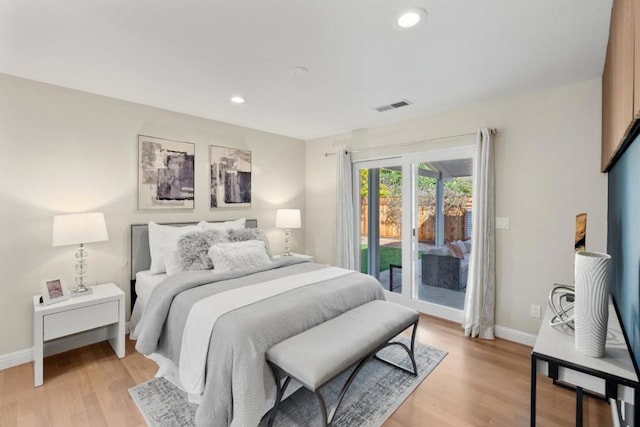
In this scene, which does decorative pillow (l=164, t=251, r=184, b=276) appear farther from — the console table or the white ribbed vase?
the white ribbed vase

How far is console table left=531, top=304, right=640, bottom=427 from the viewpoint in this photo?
3.68 feet

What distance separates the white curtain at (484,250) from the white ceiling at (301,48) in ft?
2.13

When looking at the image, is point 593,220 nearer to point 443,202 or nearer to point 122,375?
point 443,202

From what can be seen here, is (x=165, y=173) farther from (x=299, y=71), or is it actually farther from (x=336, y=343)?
(x=336, y=343)

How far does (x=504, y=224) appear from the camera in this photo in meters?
3.03

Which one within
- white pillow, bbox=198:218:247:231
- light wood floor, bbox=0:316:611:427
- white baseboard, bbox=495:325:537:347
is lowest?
light wood floor, bbox=0:316:611:427

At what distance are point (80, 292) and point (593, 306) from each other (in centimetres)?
354

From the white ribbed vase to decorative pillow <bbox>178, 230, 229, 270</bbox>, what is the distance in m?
2.78

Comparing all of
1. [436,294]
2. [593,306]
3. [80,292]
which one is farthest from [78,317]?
[436,294]

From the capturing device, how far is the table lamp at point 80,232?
2.45 m

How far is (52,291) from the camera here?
2.43 meters

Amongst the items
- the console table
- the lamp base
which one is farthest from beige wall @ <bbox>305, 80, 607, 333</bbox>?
the lamp base

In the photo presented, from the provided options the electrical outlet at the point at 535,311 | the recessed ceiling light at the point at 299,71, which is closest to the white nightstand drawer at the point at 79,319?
the recessed ceiling light at the point at 299,71

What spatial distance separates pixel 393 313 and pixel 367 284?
0.45m
